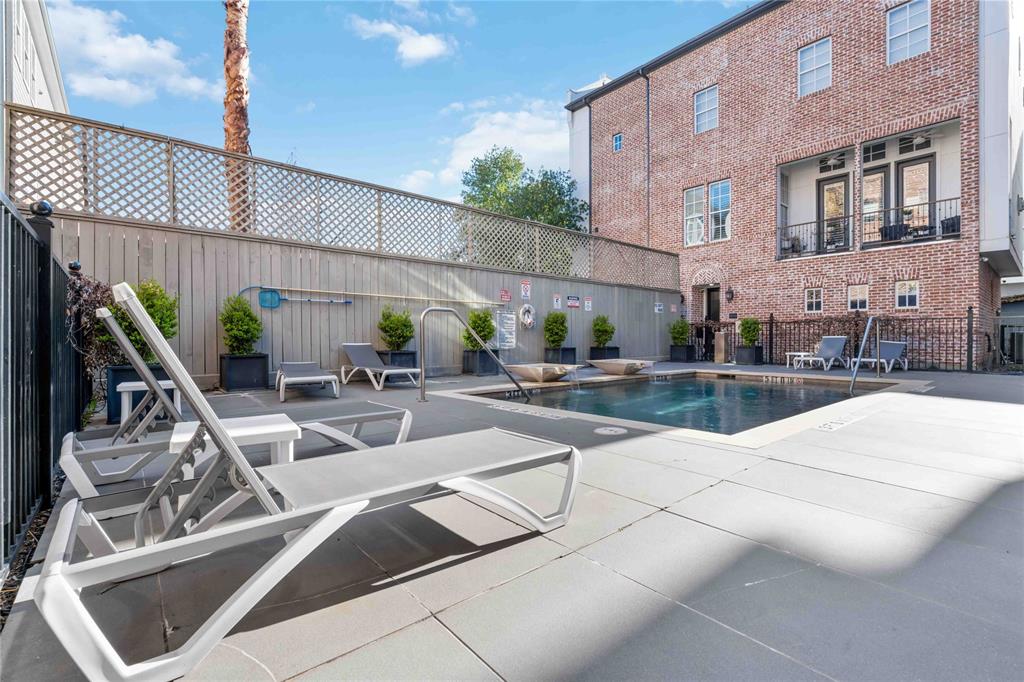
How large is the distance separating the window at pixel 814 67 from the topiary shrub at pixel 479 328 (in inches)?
422

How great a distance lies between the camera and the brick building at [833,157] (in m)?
9.91

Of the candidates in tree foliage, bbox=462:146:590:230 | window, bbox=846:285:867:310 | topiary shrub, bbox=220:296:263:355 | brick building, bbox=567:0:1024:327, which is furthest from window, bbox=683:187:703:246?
topiary shrub, bbox=220:296:263:355

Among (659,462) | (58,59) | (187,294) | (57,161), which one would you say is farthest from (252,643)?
(58,59)

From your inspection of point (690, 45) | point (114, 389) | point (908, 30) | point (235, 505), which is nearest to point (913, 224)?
point (908, 30)

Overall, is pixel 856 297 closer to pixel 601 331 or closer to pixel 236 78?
pixel 601 331

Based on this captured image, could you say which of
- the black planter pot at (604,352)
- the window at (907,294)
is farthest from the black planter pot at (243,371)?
the window at (907,294)

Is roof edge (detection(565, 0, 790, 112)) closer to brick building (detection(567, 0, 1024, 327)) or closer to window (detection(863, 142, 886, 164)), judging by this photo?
brick building (detection(567, 0, 1024, 327))

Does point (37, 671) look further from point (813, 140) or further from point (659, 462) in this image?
A: point (813, 140)

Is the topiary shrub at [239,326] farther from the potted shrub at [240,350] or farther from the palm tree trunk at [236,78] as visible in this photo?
the palm tree trunk at [236,78]

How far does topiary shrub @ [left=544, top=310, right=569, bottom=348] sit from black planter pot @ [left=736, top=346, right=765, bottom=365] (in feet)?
16.1

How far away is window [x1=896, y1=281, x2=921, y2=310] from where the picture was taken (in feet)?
35.2

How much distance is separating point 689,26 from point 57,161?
1630 cm

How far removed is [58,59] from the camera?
11180 mm

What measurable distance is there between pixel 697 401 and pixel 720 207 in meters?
9.85
